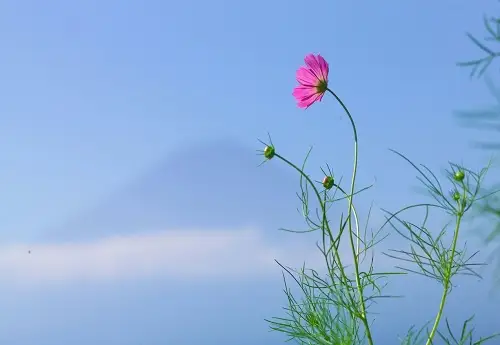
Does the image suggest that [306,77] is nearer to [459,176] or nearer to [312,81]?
[312,81]

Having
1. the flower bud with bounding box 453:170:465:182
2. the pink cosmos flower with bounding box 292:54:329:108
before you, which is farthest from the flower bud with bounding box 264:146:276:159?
the flower bud with bounding box 453:170:465:182

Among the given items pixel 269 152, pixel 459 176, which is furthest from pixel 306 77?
pixel 459 176

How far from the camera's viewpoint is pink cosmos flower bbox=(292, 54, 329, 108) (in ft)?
4.45

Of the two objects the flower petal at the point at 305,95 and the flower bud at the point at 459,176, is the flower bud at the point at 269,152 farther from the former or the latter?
the flower bud at the point at 459,176

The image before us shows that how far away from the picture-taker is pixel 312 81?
1.37 meters

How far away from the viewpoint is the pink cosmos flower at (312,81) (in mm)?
1355

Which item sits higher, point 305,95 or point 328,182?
point 305,95

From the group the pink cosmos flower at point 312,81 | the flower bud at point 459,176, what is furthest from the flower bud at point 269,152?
the flower bud at point 459,176

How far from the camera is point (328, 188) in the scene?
139 cm

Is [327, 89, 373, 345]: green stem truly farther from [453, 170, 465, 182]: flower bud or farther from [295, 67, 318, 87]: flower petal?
[453, 170, 465, 182]: flower bud

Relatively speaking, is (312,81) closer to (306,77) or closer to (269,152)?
(306,77)

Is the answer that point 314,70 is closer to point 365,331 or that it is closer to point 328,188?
point 328,188

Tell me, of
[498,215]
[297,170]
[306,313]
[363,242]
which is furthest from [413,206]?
[498,215]

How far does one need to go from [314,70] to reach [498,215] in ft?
2.22
